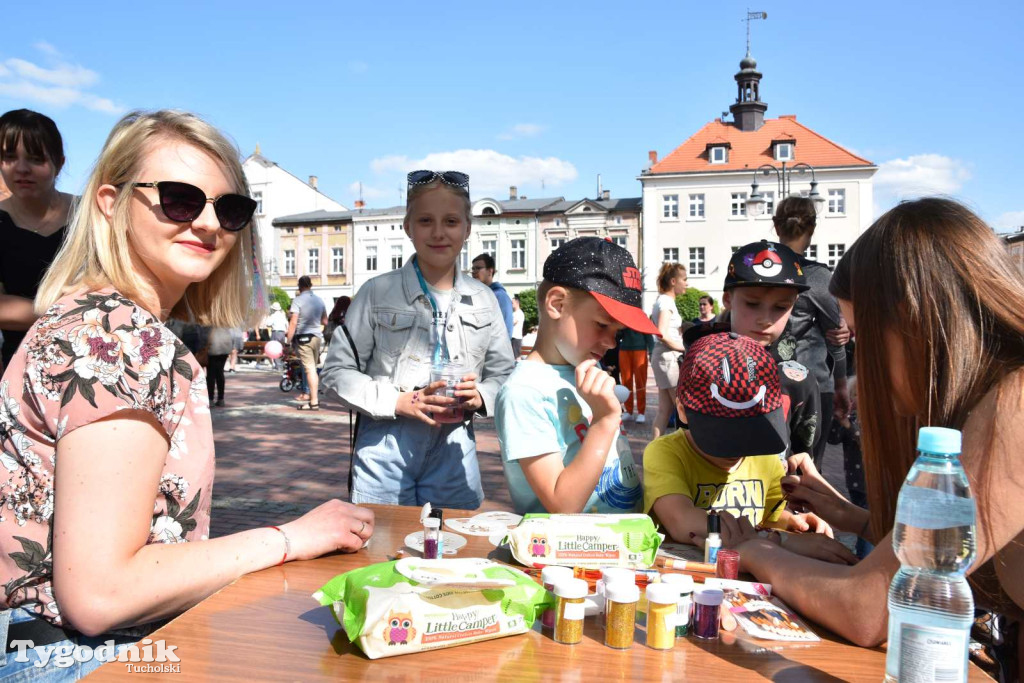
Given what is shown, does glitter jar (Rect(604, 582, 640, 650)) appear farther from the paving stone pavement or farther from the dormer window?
the dormer window

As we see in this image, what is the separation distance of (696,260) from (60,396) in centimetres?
4423

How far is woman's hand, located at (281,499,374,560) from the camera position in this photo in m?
1.75

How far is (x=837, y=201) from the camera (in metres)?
42.4

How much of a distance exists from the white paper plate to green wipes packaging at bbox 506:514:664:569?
0.79ft

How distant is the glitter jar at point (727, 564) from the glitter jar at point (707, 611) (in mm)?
293

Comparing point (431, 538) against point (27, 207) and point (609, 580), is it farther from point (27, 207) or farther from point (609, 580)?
point (27, 207)

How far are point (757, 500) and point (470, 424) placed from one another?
1290 millimetres

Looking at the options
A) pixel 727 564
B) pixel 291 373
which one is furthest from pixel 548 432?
pixel 291 373

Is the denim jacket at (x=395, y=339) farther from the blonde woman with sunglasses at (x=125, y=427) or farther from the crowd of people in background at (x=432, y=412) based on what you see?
the blonde woman with sunglasses at (x=125, y=427)

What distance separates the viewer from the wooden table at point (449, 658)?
119 cm

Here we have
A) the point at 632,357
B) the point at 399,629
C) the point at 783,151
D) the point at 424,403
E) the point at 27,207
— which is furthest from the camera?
the point at 783,151

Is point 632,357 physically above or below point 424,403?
below

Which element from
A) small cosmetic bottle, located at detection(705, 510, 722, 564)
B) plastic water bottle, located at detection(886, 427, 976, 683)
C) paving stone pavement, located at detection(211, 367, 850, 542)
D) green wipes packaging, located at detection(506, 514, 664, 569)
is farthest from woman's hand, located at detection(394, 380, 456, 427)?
plastic water bottle, located at detection(886, 427, 976, 683)

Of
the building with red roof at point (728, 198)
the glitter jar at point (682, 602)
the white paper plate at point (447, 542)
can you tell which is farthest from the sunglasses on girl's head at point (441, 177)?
the building with red roof at point (728, 198)
